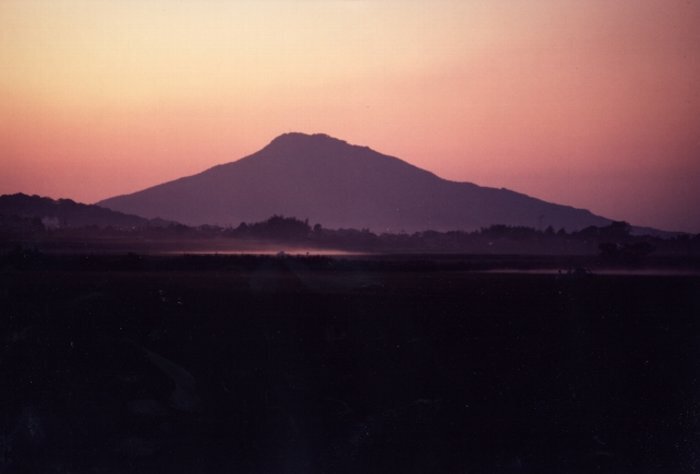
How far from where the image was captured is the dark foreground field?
2392cm

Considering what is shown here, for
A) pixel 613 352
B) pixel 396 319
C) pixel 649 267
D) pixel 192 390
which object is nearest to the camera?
pixel 192 390

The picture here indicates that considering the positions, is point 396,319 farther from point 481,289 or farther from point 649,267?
point 649,267

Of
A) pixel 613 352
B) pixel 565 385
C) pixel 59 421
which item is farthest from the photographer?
pixel 613 352

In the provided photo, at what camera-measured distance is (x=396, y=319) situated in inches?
1854

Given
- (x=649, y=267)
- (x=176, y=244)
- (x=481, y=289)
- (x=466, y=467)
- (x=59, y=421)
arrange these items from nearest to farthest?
(x=466, y=467), (x=59, y=421), (x=481, y=289), (x=649, y=267), (x=176, y=244)

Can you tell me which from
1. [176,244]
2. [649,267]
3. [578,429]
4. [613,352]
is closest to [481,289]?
[613,352]

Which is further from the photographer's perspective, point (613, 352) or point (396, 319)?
point (396, 319)

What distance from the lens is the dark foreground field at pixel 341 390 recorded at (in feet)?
78.5

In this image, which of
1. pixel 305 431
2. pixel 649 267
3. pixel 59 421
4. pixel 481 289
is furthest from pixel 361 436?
pixel 649 267

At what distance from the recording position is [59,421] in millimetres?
25031

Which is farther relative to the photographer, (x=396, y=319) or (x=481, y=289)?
(x=481, y=289)

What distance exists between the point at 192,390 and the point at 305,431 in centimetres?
485

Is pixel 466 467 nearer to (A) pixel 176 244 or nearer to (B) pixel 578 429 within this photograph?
(B) pixel 578 429

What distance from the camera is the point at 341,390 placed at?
97.4 ft
